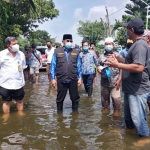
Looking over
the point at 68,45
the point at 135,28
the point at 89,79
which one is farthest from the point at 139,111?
the point at 89,79

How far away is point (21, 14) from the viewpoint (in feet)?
92.6

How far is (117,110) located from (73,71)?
4.33 ft

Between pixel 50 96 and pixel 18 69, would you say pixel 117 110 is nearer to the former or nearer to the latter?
pixel 18 69

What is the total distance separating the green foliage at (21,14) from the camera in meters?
13.6

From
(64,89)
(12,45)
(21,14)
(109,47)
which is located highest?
(21,14)

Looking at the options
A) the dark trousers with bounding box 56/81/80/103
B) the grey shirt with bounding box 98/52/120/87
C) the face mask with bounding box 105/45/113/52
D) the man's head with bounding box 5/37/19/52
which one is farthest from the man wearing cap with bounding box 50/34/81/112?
the man's head with bounding box 5/37/19/52

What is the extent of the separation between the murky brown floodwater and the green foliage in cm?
620

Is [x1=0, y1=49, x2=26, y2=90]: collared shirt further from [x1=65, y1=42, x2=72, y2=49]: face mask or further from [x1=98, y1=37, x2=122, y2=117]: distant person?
[x1=98, y1=37, x2=122, y2=117]: distant person

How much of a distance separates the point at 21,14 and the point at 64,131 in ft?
77.9

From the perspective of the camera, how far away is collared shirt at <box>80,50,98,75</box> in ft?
32.2

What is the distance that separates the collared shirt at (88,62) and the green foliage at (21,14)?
4099 mm

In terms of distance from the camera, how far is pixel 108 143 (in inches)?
201

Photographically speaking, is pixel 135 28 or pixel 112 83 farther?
pixel 112 83

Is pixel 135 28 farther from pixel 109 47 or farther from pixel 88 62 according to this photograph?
pixel 88 62
